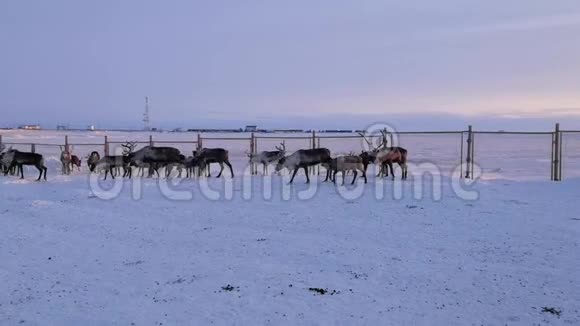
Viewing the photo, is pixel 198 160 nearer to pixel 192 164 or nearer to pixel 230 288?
pixel 192 164

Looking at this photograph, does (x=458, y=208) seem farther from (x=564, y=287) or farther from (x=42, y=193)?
(x=42, y=193)

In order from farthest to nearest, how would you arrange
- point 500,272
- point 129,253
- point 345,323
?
point 129,253 < point 500,272 < point 345,323

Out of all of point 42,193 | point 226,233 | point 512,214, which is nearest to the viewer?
point 226,233

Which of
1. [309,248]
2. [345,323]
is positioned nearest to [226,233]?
[309,248]

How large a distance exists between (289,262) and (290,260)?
0.11 metres

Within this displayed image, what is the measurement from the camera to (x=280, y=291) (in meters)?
5.97

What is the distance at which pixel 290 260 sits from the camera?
7.34 meters

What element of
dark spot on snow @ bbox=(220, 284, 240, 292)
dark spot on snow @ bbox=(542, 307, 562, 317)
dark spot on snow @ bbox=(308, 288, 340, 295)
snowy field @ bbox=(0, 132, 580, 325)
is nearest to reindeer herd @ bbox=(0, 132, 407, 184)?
snowy field @ bbox=(0, 132, 580, 325)

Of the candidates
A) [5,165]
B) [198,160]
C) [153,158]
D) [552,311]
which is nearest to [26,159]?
[5,165]

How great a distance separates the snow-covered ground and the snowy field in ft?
0.08

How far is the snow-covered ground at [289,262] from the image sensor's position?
5395 mm

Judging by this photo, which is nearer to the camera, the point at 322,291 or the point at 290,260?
the point at 322,291

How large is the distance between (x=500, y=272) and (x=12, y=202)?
37.0 feet

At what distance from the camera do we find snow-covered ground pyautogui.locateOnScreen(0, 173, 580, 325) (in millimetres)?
5395
